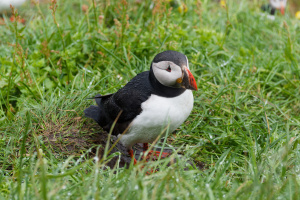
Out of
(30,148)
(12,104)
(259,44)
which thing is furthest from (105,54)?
(259,44)

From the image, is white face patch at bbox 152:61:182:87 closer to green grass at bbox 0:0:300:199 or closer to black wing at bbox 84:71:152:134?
black wing at bbox 84:71:152:134

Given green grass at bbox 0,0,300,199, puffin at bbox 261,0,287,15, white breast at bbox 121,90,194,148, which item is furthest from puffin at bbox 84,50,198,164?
puffin at bbox 261,0,287,15

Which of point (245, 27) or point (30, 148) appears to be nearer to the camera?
point (30, 148)

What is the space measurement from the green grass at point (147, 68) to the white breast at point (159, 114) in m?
0.28

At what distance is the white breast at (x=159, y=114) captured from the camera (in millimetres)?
2730

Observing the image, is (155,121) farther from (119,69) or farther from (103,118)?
(119,69)

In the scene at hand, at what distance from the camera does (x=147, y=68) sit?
409cm

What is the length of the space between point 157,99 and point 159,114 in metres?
0.13

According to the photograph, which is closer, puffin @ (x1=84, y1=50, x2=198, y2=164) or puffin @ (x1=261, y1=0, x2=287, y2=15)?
puffin @ (x1=84, y1=50, x2=198, y2=164)

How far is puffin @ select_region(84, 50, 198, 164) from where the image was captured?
107 inches

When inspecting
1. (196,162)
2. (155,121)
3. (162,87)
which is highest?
(162,87)

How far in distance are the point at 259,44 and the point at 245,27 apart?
0.39 meters

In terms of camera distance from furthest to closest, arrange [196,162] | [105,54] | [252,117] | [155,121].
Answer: [105,54]
[252,117]
[196,162]
[155,121]

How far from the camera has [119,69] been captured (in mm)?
4129
